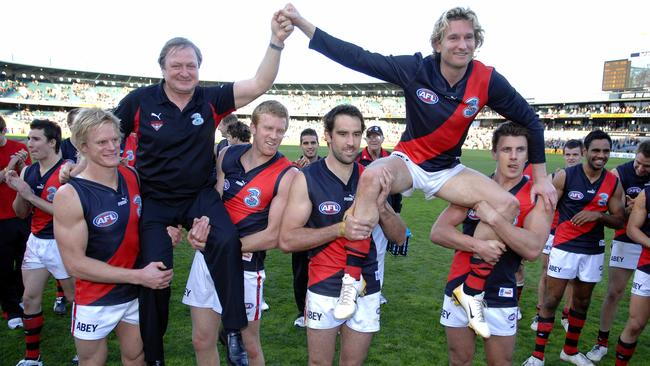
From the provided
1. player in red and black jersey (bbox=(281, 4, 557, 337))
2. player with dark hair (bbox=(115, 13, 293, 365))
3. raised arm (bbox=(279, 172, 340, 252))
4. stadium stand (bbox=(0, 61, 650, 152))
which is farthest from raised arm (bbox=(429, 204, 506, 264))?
stadium stand (bbox=(0, 61, 650, 152))

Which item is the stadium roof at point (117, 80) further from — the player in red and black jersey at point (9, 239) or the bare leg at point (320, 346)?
the bare leg at point (320, 346)

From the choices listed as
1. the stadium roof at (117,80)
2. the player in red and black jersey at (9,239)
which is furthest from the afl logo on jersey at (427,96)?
the stadium roof at (117,80)

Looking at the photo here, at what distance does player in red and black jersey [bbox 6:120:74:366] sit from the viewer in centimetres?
484

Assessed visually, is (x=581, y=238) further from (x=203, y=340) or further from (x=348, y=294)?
(x=203, y=340)

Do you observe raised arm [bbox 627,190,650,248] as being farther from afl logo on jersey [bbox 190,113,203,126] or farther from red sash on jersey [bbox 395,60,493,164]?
afl logo on jersey [bbox 190,113,203,126]

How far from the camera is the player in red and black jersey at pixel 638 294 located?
4.82 metres

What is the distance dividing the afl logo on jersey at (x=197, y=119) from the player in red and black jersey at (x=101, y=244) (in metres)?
0.62

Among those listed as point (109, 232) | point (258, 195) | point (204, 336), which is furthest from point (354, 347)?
point (109, 232)

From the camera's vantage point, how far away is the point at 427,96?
12.7ft

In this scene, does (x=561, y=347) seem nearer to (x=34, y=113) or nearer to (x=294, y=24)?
(x=294, y=24)

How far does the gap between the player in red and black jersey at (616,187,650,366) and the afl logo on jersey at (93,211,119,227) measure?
5.36 m

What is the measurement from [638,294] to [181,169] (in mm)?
5095

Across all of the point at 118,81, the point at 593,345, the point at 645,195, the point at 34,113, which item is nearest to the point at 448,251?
the point at 593,345

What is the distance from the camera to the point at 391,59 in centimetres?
386
